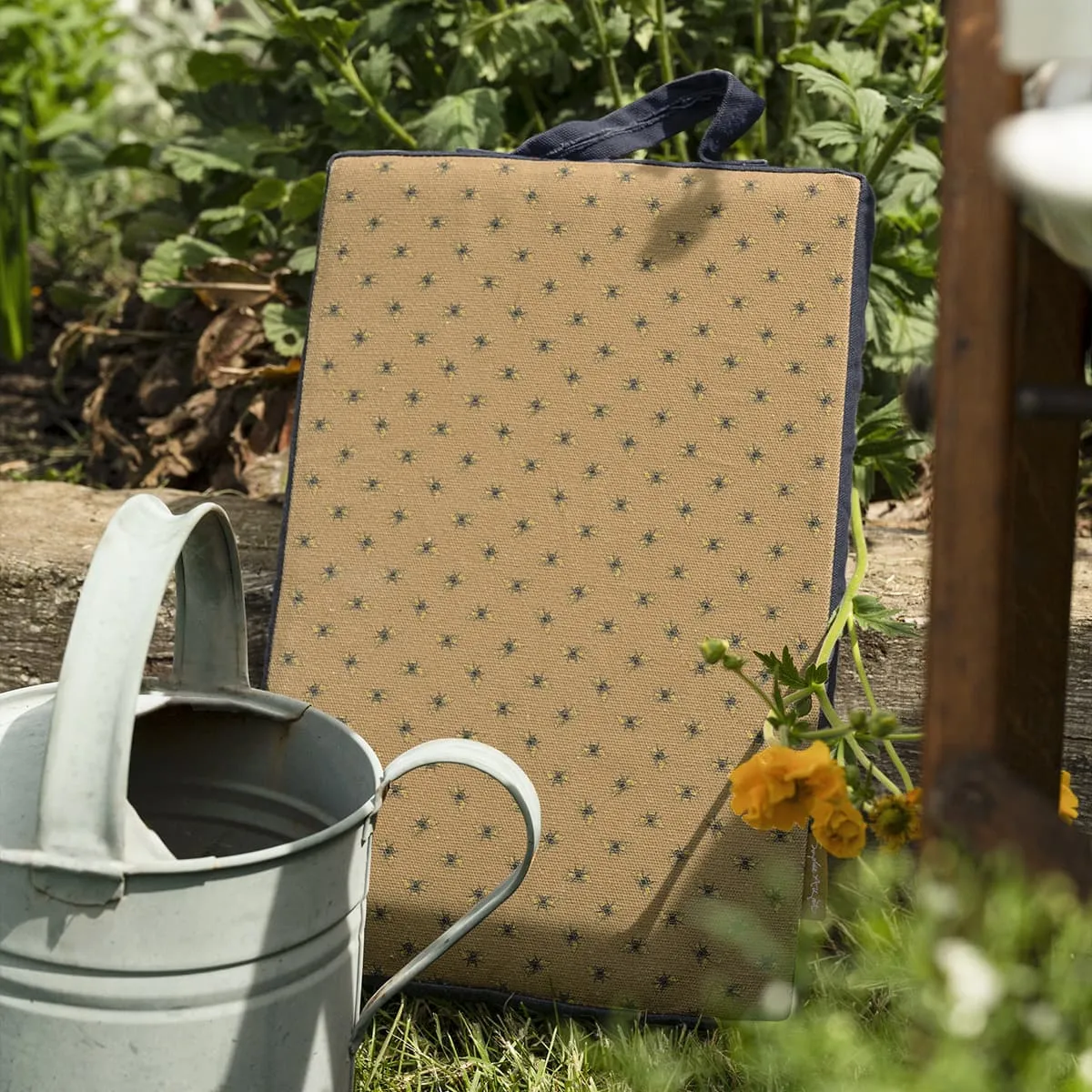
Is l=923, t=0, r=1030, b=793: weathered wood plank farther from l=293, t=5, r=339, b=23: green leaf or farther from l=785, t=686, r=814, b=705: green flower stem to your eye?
l=293, t=5, r=339, b=23: green leaf

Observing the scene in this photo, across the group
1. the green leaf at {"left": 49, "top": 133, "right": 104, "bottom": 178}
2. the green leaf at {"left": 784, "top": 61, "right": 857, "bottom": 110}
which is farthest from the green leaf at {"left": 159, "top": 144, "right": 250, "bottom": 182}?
the green leaf at {"left": 784, "top": 61, "right": 857, "bottom": 110}

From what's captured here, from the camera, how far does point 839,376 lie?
1.40 m

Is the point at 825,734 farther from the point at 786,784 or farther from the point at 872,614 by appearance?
the point at 872,614

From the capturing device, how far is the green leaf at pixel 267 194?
2156mm

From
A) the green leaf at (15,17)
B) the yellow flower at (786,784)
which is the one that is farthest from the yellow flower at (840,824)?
the green leaf at (15,17)

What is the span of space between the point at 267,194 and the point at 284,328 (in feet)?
0.71

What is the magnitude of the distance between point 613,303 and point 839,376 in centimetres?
25

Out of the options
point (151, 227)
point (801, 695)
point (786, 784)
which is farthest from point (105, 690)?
point (151, 227)

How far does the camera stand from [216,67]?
228 cm

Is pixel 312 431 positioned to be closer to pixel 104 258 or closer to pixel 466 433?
pixel 466 433

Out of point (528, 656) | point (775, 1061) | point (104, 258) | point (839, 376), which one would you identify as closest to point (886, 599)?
point (839, 376)

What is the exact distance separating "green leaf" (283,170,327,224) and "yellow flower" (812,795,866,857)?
51.9 inches

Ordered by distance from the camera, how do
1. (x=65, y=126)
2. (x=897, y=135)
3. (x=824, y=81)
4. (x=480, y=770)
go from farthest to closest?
1. (x=65, y=126)
2. (x=897, y=135)
3. (x=824, y=81)
4. (x=480, y=770)

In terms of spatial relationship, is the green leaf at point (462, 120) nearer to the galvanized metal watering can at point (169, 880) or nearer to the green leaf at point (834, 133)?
the green leaf at point (834, 133)
